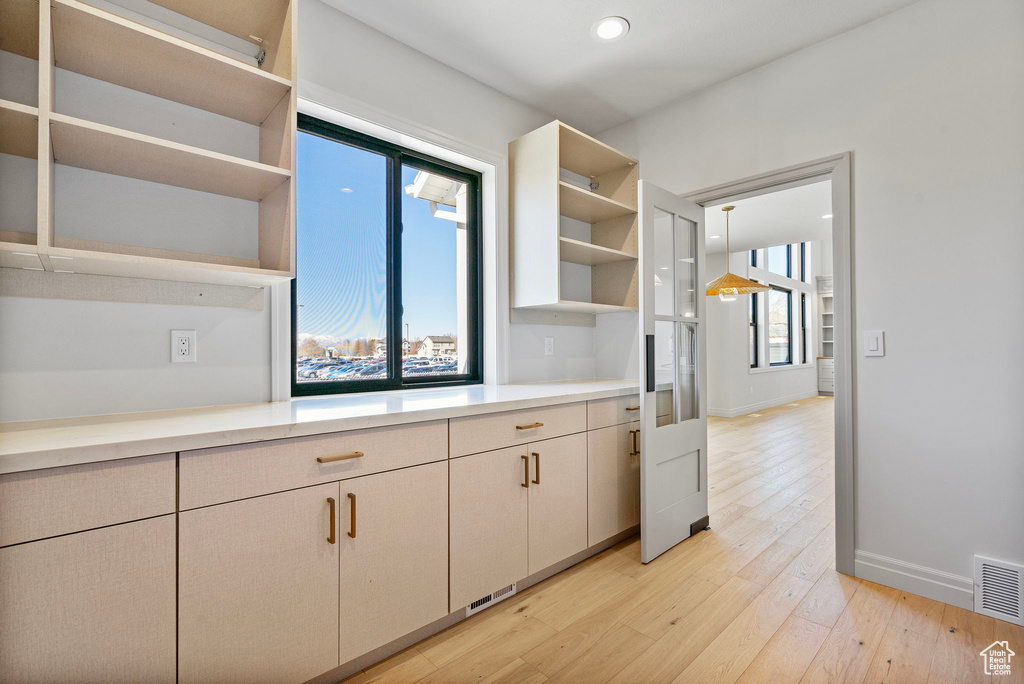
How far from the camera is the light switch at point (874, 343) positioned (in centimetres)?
218

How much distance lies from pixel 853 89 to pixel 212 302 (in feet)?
9.90

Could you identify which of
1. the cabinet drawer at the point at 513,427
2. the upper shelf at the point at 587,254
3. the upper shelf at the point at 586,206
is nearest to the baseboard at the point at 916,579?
the cabinet drawer at the point at 513,427

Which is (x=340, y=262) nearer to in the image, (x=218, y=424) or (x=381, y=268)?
(x=381, y=268)

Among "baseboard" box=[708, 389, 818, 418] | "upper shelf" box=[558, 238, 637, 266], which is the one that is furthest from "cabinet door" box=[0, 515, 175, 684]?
"baseboard" box=[708, 389, 818, 418]

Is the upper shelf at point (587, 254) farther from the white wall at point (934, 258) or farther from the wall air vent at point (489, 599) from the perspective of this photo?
the wall air vent at point (489, 599)

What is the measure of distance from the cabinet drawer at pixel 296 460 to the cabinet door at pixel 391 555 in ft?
0.16

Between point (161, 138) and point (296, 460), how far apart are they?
1229mm

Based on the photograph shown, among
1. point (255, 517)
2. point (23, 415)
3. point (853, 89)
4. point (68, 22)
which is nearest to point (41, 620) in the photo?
point (255, 517)

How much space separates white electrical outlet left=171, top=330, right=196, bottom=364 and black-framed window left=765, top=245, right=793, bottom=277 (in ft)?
29.0

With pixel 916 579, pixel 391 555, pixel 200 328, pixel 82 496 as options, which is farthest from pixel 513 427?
pixel 916 579

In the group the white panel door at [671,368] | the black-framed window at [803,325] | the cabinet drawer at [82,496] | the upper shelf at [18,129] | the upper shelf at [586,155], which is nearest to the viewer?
the cabinet drawer at [82,496]

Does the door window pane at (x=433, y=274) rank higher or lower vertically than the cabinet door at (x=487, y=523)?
higher

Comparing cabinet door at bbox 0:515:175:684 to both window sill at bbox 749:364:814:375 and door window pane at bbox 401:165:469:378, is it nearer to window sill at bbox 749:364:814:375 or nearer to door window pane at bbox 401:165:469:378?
door window pane at bbox 401:165:469:378

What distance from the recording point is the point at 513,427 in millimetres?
2008
